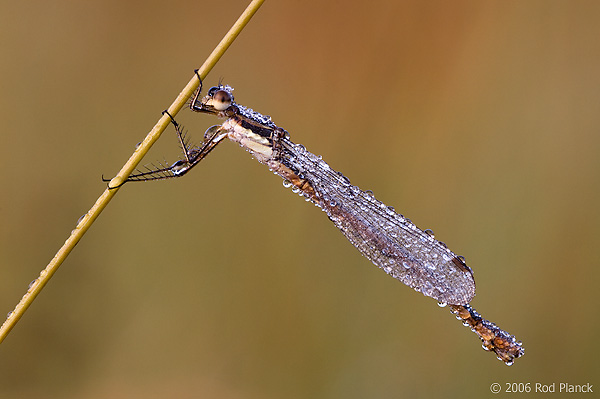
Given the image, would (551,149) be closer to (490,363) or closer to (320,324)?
(490,363)

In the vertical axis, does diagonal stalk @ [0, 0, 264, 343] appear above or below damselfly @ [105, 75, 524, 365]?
below

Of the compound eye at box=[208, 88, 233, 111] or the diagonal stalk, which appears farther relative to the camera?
the compound eye at box=[208, 88, 233, 111]

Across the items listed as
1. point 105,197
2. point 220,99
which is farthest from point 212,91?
point 105,197

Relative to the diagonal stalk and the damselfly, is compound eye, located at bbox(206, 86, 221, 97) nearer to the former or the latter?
the damselfly

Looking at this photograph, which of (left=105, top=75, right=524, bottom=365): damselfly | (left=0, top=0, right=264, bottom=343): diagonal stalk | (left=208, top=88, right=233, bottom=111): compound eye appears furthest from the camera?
(left=105, top=75, right=524, bottom=365): damselfly

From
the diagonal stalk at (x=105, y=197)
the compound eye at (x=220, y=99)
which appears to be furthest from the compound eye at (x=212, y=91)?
the diagonal stalk at (x=105, y=197)

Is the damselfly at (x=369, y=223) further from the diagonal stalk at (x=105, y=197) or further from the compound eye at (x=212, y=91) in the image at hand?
the diagonal stalk at (x=105, y=197)

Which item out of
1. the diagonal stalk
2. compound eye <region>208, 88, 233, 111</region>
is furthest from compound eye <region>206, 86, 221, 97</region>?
the diagonal stalk
